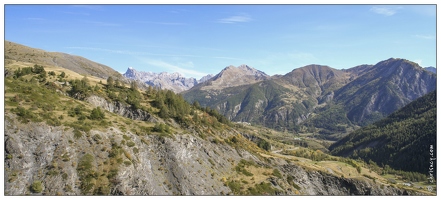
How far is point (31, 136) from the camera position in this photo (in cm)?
5697

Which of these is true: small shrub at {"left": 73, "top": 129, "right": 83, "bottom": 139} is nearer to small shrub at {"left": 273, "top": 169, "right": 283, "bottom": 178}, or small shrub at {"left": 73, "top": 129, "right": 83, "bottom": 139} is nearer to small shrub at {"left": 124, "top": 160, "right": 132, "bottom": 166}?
small shrub at {"left": 124, "top": 160, "right": 132, "bottom": 166}

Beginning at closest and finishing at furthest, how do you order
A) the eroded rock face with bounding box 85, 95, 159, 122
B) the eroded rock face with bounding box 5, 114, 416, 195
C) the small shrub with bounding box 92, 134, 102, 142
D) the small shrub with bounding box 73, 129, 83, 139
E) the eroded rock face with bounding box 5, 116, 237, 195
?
the eroded rock face with bounding box 5, 116, 237, 195 → the eroded rock face with bounding box 5, 114, 416, 195 → the small shrub with bounding box 73, 129, 83, 139 → the small shrub with bounding box 92, 134, 102, 142 → the eroded rock face with bounding box 85, 95, 159, 122

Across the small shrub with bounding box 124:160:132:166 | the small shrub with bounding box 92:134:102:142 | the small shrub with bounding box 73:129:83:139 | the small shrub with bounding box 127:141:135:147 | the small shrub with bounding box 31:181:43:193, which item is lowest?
the small shrub with bounding box 31:181:43:193

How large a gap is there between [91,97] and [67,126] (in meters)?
52.9

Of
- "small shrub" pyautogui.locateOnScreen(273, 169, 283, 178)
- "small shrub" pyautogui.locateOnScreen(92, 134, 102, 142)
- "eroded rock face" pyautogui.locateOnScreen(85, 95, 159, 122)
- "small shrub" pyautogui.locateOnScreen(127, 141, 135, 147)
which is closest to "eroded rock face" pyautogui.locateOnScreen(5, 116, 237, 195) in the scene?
"small shrub" pyautogui.locateOnScreen(92, 134, 102, 142)

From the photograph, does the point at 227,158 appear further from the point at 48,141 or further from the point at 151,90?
the point at 151,90

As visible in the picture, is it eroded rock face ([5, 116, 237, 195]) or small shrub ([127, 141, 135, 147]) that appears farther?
small shrub ([127, 141, 135, 147])

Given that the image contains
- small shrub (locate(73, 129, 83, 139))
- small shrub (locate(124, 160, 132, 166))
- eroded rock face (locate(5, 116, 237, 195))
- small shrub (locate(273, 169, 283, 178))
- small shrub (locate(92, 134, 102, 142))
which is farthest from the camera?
small shrub (locate(273, 169, 283, 178))

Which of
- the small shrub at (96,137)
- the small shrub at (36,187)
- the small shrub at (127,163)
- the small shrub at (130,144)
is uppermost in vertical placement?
the small shrub at (96,137)

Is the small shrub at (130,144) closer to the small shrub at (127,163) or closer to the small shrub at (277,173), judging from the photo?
the small shrub at (127,163)

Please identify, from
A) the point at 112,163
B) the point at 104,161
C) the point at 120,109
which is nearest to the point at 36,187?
the point at 104,161

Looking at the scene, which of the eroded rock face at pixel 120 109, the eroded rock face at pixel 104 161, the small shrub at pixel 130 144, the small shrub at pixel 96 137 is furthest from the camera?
the eroded rock face at pixel 120 109

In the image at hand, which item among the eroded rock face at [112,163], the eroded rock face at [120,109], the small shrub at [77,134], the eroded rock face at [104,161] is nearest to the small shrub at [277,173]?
the eroded rock face at [112,163]

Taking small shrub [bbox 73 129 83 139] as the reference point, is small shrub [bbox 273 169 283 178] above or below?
below
